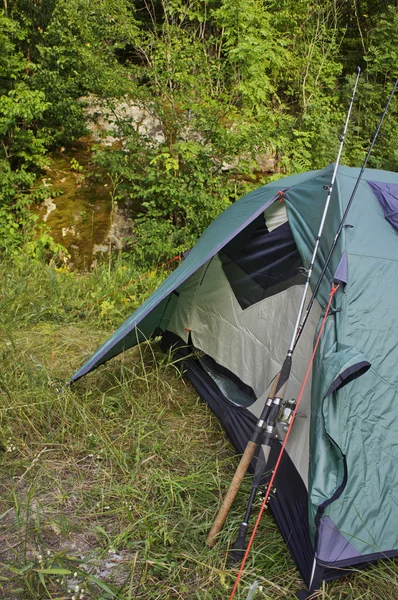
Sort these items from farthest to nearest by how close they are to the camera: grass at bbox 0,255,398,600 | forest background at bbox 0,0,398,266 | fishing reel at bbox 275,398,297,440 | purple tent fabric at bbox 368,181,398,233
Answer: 1. forest background at bbox 0,0,398,266
2. purple tent fabric at bbox 368,181,398,233
3. fishing reel at bbox 275,398,297,440
4. grass at bbox 0,255,398,600

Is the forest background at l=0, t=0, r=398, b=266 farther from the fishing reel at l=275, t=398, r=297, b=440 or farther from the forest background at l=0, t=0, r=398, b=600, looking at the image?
the fishing reel at l=275, t=398, r=297, b=440

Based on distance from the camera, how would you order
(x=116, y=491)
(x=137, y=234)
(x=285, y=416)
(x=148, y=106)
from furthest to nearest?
1. (x=137, y=234)
2. (x=148, y=106)
3. (x=116, y=491)
4. (x=285, y=416)

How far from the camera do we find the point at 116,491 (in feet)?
8.17

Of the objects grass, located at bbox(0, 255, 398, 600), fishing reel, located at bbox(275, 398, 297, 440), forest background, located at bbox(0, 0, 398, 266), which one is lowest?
grass, located at bbox(0, 255, 398, 600)

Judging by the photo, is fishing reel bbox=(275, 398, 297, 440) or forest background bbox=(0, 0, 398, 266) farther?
forest background bbox=(0, 0, 398, 266)

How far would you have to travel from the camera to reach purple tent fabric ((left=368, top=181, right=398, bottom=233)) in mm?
2469

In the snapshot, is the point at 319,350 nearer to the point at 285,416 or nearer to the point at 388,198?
the point at 285,416

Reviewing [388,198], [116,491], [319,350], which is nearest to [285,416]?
[319,350]

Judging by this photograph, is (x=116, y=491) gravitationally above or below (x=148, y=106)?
below

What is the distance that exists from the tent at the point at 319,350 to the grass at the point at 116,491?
0.14 metres

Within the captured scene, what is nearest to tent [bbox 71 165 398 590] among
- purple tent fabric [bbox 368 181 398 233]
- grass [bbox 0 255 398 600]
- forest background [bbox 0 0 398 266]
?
purple tent fabric [bbox 368 181 398 233]

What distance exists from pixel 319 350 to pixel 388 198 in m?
0.86

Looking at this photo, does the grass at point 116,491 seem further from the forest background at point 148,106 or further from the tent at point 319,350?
the forest background at point 148,106

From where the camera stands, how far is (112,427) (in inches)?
119
